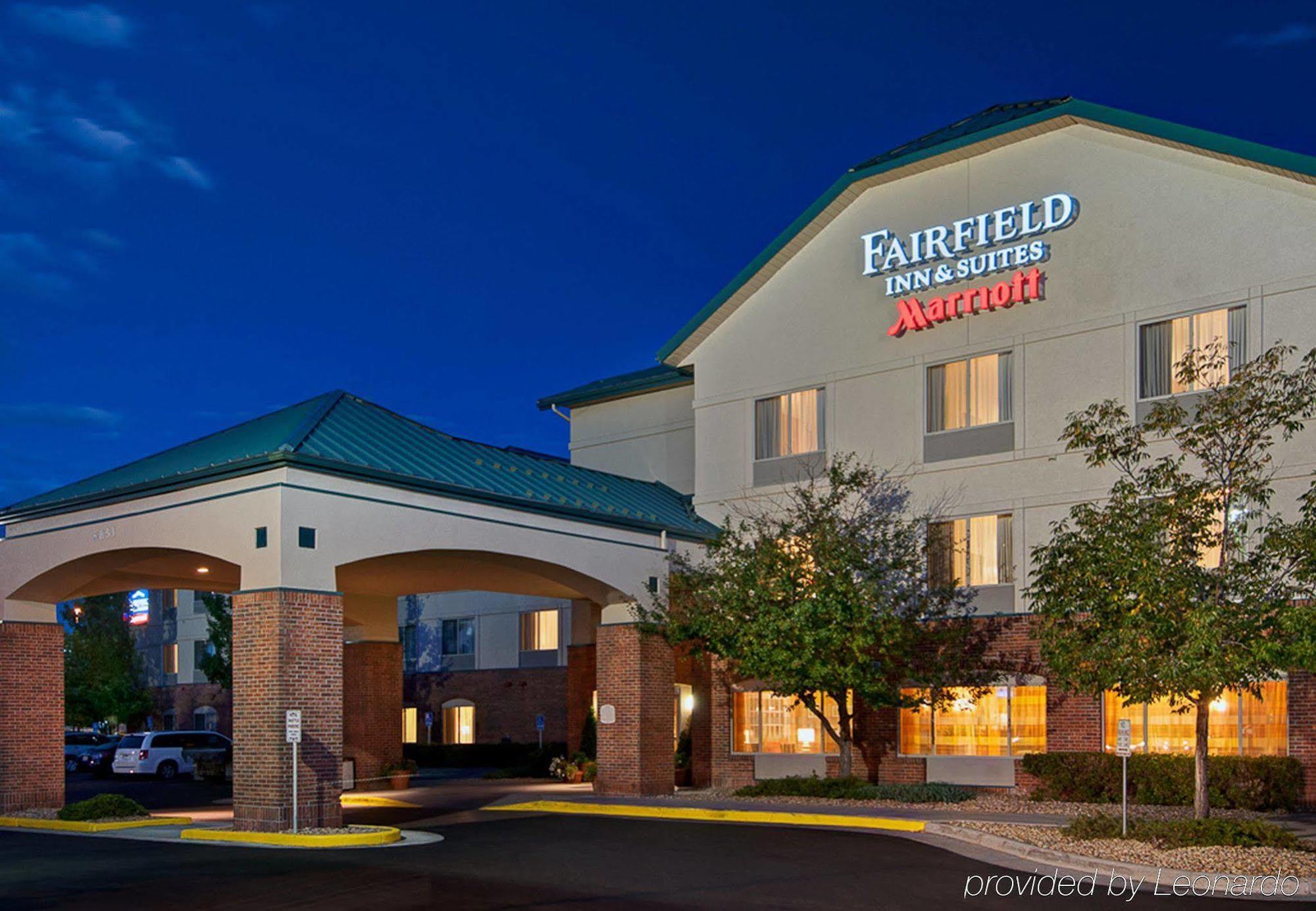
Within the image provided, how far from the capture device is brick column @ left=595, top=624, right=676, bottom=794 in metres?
30.3

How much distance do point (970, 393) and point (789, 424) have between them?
487 cm

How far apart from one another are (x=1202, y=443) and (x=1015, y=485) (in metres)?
8.29

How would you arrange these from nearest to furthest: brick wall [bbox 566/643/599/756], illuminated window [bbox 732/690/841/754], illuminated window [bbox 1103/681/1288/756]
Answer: illuminated window [bbox 1103/681/1288/756] < illuminated window [bbox 732/690/841/754] < brick wall [bbox 566/643/599/756]

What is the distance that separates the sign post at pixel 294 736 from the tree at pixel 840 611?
31.0 feet

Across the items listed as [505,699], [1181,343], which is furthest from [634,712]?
[505,699]

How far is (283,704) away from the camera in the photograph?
75.0 ft

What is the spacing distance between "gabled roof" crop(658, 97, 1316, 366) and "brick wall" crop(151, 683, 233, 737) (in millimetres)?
34933

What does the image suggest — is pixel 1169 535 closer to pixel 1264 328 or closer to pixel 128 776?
Result: pixel 1264 328

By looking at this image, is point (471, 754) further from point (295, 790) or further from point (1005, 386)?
point (295, 790)

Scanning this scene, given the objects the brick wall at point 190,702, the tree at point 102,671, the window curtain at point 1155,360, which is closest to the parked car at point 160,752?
the brick wall at point 190,702

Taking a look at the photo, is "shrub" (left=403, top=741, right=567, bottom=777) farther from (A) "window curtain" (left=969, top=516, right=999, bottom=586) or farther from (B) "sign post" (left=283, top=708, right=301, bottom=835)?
(B) "sign post" (left=283, top=708, right=301, bottom=835)

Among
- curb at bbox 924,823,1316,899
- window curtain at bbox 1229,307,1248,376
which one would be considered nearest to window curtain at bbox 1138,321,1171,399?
window curtain at bbox 1229,307,1248,376

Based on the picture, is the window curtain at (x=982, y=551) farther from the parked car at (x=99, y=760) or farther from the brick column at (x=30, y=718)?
the parked car at (x=99, y=760)

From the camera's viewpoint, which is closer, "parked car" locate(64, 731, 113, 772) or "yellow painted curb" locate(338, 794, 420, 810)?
"yellow painted curb" locate(338, 794, 420, 810)
